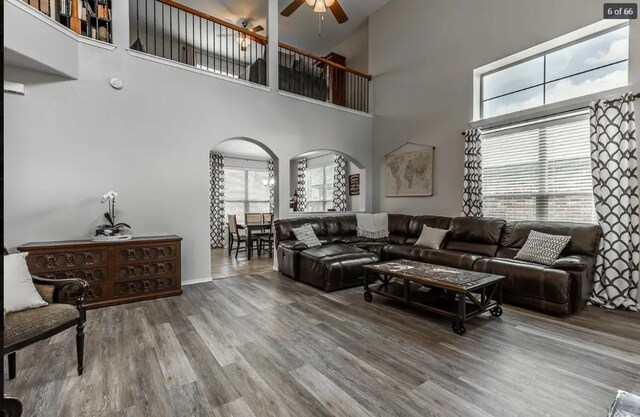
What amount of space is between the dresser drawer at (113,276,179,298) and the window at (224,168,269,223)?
500 centimetres

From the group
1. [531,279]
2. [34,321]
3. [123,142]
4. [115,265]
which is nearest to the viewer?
[34,321]

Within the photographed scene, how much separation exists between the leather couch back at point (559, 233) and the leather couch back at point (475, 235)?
104mm

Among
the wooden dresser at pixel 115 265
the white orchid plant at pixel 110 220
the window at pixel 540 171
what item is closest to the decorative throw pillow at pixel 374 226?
the window at pixel 540 171

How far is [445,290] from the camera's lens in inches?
129

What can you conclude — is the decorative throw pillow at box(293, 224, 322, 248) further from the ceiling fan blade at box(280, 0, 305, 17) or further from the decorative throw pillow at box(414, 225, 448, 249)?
the ceiling fan blade at box(280, 0, 305, 17)

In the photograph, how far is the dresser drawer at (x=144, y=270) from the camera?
3.65 meters

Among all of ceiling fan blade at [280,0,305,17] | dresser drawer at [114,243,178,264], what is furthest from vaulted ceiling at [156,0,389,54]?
dresser drawer at [114,243,178,264]

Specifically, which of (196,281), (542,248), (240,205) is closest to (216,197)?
(240,205)

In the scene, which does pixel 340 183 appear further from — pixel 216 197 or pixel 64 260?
pixel 64 260

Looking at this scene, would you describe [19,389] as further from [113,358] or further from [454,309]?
[454,309]

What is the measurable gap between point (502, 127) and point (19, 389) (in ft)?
19.0

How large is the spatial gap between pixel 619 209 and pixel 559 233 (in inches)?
23.8

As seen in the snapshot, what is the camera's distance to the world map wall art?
5602mm

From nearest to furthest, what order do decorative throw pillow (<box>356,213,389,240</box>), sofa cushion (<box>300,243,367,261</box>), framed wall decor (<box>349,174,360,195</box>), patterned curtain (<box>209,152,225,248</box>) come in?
sofa cushion (<box>300,243,367,261</box>)
decorative throw pillow (<box>356,213,389,240</box>)
framed wall decor (<box>349,174,360,195</box>)
patterned curtain (<box>209,152,225,248</box>)
